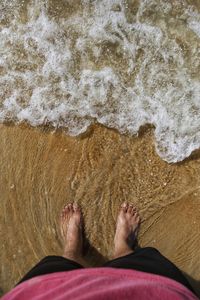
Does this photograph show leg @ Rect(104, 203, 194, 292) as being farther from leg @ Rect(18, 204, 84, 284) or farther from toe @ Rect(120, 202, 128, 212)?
leg @ Rect(18, 204, 84, 284)

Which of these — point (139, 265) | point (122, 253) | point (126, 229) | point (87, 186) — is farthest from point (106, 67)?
point (139, 265)

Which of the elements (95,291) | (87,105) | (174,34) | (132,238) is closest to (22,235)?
(132,238)

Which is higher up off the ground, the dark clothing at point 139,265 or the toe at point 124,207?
the dark clothing at point 139,265

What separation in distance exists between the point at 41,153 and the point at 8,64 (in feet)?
1.97

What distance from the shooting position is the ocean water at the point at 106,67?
258 centimetres

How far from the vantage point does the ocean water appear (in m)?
2.58

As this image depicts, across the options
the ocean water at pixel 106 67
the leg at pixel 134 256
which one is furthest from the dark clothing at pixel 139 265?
the ocean water at pixel 106 67

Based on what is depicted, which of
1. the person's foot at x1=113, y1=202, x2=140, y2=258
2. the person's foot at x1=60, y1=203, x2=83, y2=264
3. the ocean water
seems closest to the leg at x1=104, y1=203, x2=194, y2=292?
the person's foot at x1=113, y1=202, x2=140, y2=258

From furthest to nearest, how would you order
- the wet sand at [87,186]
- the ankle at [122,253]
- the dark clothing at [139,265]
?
1. the wet sand at [87,186]
2. the ankle at [122,253]
3. the dark clothing at [139,265]

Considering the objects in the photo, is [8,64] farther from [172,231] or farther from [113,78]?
[172,231]

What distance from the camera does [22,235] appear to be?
2543 mm

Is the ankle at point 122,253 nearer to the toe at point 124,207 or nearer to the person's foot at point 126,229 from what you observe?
the person's foot at point 126,229

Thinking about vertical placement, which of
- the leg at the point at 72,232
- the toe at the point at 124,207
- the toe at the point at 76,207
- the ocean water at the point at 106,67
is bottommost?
the leg at the point at 72,232

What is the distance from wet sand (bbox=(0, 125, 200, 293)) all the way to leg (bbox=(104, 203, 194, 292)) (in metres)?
0.07
